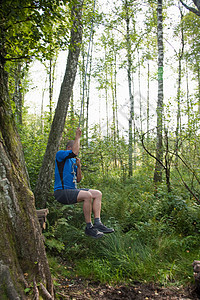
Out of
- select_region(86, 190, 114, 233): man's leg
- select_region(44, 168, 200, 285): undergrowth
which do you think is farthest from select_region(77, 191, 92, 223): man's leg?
select_region(44, 168, 200, 285): undergrowth

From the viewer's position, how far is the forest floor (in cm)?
323

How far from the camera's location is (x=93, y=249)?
4.61m

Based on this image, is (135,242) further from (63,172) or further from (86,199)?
(63,172)

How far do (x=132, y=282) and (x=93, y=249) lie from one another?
118 centimetres

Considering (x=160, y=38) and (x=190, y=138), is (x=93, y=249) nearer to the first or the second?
(x=190, y=138)

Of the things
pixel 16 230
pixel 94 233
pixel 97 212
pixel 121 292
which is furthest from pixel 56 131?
pixel 121 292

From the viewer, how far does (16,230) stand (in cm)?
255

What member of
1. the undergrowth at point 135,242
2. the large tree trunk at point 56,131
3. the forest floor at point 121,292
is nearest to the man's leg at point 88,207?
the undergrowth at point 135,242

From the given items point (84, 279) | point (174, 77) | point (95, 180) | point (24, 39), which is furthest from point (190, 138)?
point (174, 77)

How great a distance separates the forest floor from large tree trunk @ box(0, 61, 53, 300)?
2.48ft

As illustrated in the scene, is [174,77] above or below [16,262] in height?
above

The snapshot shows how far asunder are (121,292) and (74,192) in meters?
1.70

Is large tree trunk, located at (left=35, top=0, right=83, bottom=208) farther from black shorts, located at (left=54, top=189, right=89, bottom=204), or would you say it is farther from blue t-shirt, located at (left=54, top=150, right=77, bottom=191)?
black shorts, located at (left=54, top=189, right=89, bottom=204)

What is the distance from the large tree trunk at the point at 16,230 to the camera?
2.32 meters
